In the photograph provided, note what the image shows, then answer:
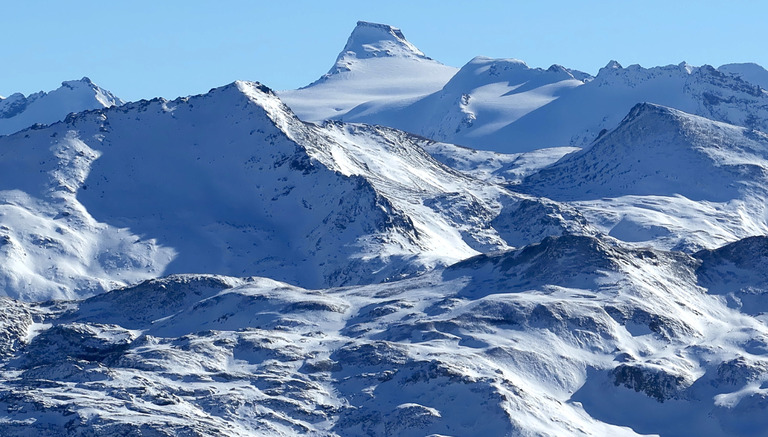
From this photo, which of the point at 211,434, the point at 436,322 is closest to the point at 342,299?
the point at 436,322

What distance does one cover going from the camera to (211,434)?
432ft

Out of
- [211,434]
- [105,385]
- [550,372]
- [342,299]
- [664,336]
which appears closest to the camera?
[211,434]

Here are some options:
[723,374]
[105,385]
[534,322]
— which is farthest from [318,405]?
[723,374]

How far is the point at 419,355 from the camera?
150625 mm

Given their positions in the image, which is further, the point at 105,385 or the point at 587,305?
the point at 587,305

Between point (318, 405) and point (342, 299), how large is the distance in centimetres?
3416

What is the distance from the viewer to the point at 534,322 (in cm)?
16062

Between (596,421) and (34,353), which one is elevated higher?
(34,353)

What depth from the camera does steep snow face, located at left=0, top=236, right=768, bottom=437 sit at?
138625 millimetres

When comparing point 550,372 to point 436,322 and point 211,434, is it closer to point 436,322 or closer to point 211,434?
point 436,322

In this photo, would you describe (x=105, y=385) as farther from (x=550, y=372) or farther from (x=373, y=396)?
(x=550, y=372)

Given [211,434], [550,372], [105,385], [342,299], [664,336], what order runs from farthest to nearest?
[342,299]
[664,336]
[550,372]
[105,385]
[211,434]

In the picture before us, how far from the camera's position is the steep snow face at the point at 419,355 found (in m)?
139

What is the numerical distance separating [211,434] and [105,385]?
13.5 metres
